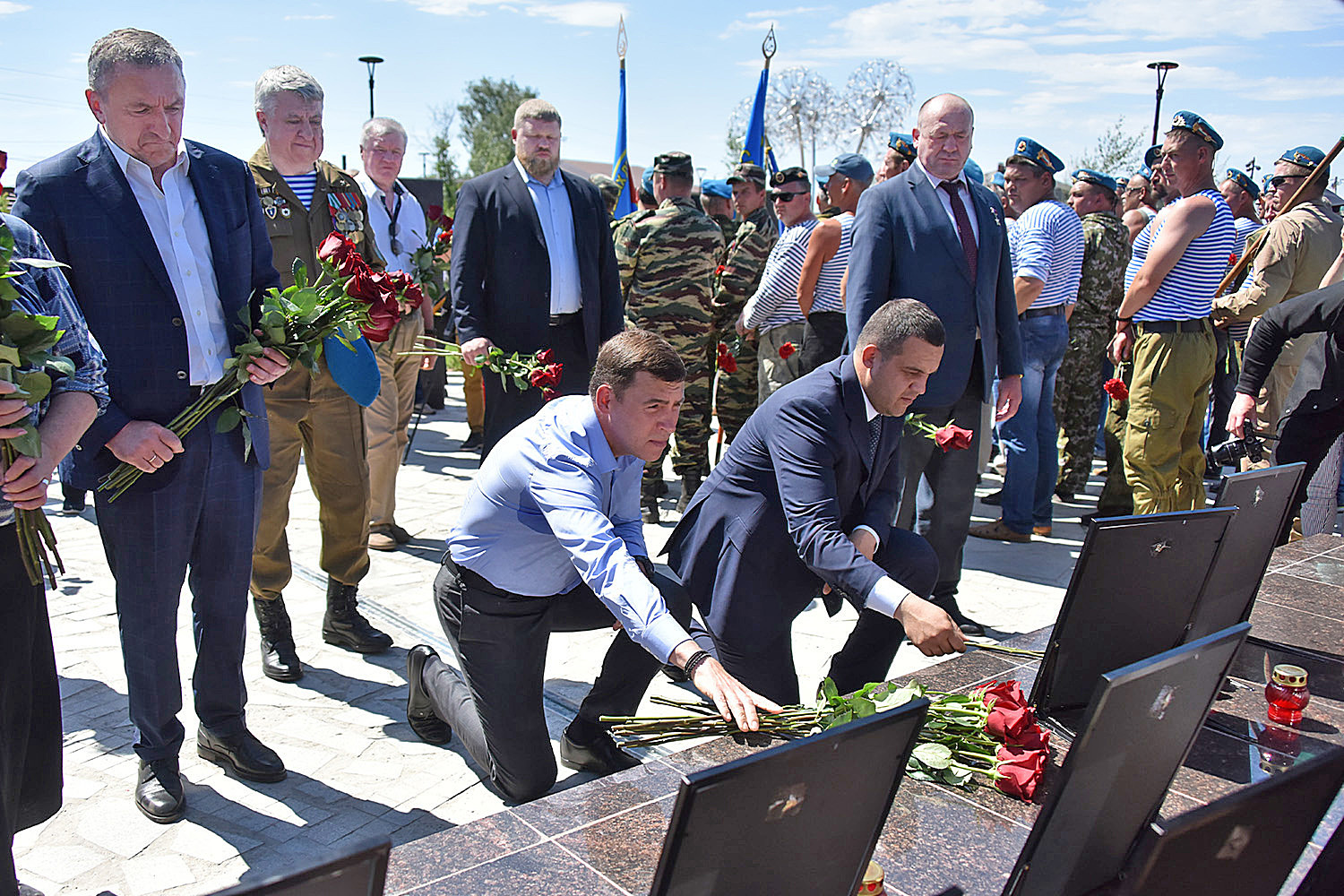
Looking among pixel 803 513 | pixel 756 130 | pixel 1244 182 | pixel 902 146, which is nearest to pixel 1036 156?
pixel 902 146

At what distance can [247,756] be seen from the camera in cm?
330

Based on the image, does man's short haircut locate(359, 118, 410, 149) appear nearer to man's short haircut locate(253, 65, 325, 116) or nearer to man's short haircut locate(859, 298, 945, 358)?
man's short haircut locate(253, 65, 325, 116)

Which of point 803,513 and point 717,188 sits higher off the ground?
point 717,188

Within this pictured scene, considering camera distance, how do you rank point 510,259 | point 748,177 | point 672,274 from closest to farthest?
point 510,259 < point 672,274 < point 748,177

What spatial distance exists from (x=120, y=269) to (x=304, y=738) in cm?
167

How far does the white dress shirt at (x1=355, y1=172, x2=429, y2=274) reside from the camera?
19.2 feet

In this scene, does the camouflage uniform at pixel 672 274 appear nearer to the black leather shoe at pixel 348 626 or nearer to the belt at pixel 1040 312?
the belt at pixel 1040 312

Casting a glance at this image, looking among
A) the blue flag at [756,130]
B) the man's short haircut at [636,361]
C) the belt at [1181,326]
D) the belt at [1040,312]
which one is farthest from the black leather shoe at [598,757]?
the blue flag at [756,130]

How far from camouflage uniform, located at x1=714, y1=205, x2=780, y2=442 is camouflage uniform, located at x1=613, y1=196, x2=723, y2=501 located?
2.31 feet

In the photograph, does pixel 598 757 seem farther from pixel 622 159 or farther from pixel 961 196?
pixel 622 159

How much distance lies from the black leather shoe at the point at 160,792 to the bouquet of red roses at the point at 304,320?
0.83 metres

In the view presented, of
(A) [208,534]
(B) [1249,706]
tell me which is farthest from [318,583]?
(B) [1249,706]

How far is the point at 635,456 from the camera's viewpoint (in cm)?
314

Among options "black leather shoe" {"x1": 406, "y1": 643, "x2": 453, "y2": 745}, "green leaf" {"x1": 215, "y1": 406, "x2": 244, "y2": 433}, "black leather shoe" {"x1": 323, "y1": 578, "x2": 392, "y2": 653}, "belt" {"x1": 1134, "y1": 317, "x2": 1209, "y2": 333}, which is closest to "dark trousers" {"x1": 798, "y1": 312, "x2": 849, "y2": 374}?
"belt" {"x1": 1134, "y1": 317, "x2": 1209, "y2": 333}
